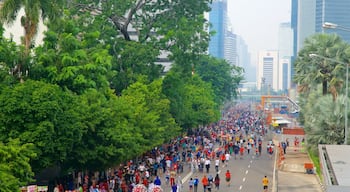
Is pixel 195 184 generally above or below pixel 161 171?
above

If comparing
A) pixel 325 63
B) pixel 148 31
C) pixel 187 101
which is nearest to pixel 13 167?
pixel 325 63

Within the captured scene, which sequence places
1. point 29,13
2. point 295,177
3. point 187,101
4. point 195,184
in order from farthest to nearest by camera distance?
1. point 187,101
2. point 295,177
3. point 195,184
4. point 29,13

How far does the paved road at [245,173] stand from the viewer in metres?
36.8

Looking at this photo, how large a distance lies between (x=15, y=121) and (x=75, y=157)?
15.4 feet

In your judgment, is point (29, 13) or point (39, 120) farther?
point (29, 13)

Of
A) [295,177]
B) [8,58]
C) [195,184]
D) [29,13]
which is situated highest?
[29,13]

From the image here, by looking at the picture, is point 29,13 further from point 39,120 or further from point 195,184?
point 195,184

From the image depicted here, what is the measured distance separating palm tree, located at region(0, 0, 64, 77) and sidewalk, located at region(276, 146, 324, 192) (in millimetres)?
13878

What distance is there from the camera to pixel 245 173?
4338 cm

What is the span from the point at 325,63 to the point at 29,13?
22.9 m


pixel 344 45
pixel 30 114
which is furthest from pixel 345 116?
pixel 30 114

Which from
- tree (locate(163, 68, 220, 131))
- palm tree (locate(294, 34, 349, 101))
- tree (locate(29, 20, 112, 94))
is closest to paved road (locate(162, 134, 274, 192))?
tree (locate(163, 68, 220, 131))

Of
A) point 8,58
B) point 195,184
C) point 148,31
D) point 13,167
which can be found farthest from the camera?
point 148,31

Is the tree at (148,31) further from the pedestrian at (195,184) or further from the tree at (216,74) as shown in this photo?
the tree at (216,74)
